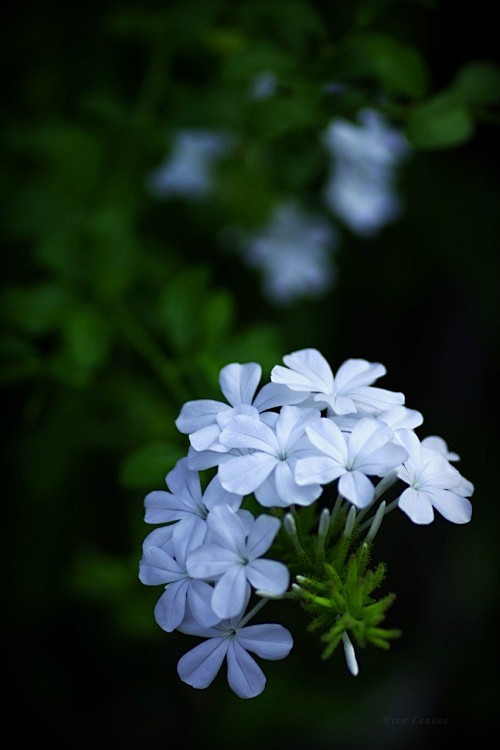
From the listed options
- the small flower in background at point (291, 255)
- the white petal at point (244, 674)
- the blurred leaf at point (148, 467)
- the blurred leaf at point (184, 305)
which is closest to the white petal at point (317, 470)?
the white petal at point (244, 674)

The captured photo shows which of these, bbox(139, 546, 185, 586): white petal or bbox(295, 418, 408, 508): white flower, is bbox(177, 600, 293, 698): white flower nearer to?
bbox(139, 546, 185, 586): white petal

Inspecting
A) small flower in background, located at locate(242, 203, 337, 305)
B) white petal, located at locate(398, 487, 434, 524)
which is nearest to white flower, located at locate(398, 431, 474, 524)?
white petal, located at locate(398, 487, 434, 524)

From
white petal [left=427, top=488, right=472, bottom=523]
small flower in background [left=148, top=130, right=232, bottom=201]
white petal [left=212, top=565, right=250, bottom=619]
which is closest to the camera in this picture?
white petal [left=212, top=565, right=250, bottom=619]

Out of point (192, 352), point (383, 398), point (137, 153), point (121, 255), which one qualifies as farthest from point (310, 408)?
point (137, 153)

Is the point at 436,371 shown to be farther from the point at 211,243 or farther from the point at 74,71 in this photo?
the point at 74,71

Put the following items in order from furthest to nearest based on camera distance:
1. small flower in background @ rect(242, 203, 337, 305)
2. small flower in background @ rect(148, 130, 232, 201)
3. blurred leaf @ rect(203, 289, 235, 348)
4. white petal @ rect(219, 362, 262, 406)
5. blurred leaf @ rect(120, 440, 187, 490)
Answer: small flower in background @ rect(242, 203, 337, 305) < small flower in background @ rect(148, 130, 232, 201) < blurred leaf @ rect(203, 289, 235, 348) < blurred leaf @ rect(120, 440, 187, 490) < white petal @ rect(219, 362, 262, 406)

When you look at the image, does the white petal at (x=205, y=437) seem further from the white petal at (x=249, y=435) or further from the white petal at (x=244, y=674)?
the white petal at (x=244, y=674)

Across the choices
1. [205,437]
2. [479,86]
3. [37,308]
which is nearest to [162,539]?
[205,437]
